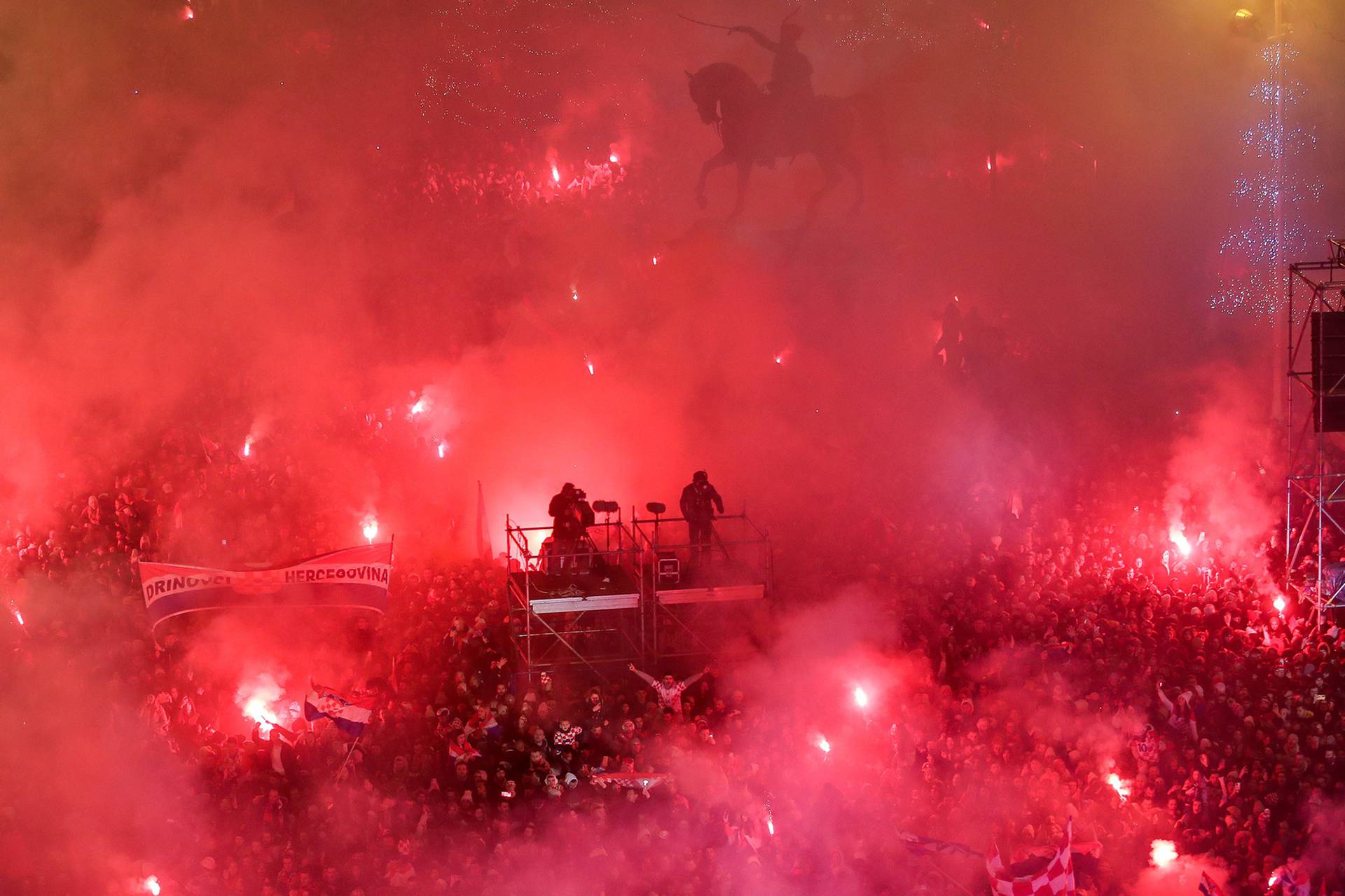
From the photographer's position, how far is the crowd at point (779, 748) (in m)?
9.05

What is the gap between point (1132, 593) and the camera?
37.9 feet

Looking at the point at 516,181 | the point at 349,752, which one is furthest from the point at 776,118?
the point at 349,752

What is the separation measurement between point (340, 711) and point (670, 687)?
10.5 feet

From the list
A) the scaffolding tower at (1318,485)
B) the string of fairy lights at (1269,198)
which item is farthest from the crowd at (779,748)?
the string of fairy lights at (1269,198)

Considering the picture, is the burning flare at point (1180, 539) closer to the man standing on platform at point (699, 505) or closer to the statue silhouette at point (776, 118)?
the man standing on platform at point (699, 505)

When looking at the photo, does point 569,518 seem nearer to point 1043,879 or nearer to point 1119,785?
point 1043,879

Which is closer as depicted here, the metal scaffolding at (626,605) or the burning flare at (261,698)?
the metal scaffolding at (626,605)

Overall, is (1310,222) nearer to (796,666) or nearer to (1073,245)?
(1073,245)

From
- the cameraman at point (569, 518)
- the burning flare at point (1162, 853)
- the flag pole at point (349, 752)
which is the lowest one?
the burning flare at point (1162, 853)

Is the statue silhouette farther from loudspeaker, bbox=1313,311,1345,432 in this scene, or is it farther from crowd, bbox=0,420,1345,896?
loudspeaker, bbox=1313,311,1345,432

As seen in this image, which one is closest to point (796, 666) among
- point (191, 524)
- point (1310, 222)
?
point (191, 524)

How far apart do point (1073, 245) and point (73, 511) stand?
15162 millimetres

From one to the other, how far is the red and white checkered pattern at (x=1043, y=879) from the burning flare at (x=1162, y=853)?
4.47 ft

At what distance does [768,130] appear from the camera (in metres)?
16.0
